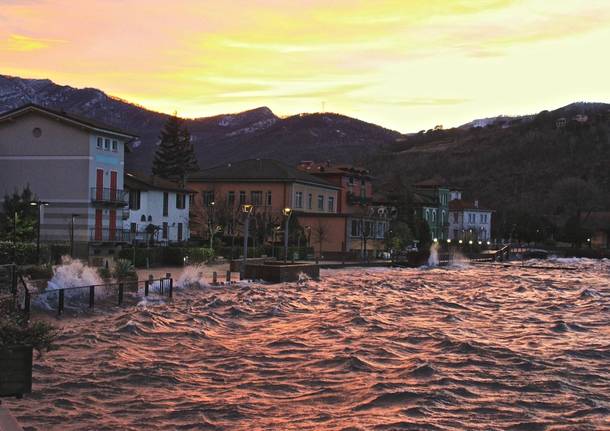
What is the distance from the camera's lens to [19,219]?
42500 millimetres

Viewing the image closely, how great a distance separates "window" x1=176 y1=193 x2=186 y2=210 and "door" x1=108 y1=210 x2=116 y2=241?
37.6 ft

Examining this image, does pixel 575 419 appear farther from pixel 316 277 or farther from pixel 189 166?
pixel 189 166

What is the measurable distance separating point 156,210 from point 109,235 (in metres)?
9.38

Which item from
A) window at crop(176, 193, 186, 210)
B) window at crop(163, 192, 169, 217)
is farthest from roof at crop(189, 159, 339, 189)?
window at crop(163, 192, 169, 217)

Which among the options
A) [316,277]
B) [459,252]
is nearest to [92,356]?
[316,277]

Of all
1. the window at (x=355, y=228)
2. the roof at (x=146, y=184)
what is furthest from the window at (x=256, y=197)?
the roof at (x=146, y=184)

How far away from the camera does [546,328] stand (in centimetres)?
2870

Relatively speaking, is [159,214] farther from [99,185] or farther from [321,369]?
[321,369]

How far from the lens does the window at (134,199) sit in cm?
6075

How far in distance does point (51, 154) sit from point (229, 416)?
43.8 m

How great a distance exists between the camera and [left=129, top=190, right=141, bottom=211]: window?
60750 mm

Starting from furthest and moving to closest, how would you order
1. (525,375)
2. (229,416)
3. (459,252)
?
(459,252)
(525,375)
(229,416)

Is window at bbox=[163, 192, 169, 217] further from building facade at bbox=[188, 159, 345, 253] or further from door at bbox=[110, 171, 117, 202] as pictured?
door at bbox=[110, 171, 117, 202]

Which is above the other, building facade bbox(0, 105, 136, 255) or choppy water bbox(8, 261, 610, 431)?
building facade bbox(0, 105, 136, 255)
